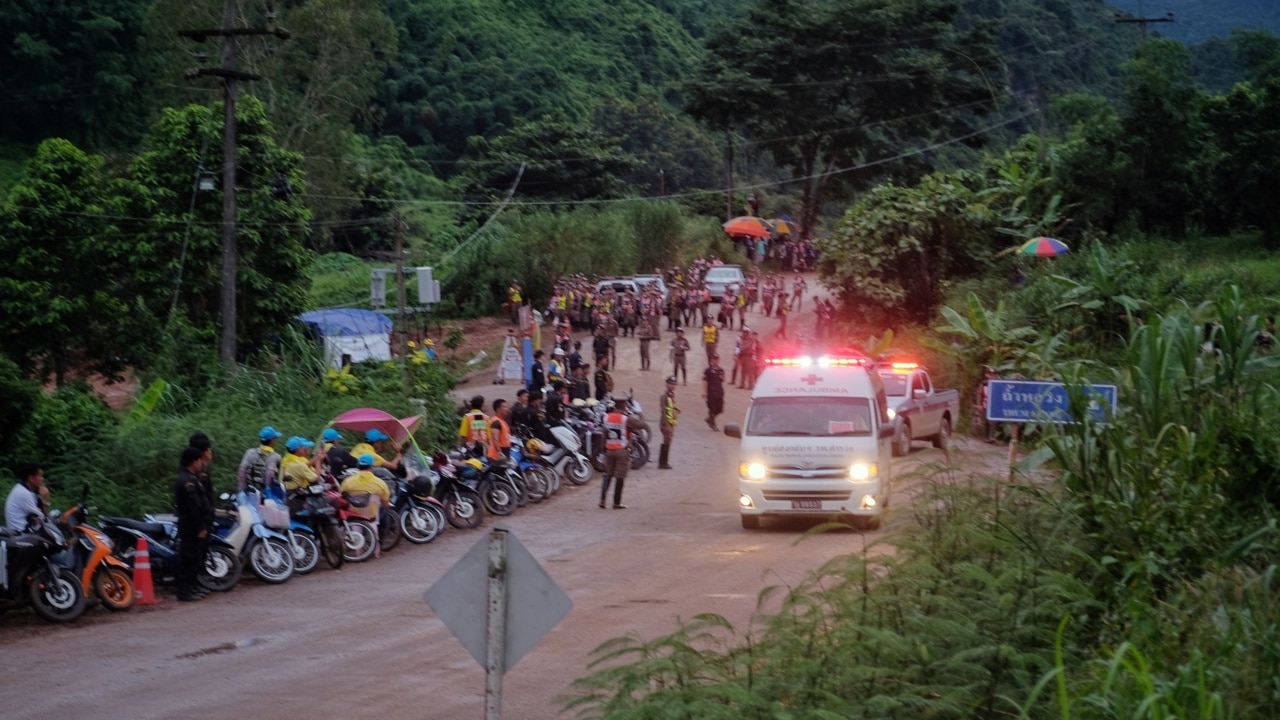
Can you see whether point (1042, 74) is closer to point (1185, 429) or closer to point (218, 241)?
point (218, 241)

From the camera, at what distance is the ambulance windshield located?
18.3 m

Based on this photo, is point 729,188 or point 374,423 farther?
point 729,188

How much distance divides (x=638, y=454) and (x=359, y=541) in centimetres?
967

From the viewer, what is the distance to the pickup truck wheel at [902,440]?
25406 millimetres

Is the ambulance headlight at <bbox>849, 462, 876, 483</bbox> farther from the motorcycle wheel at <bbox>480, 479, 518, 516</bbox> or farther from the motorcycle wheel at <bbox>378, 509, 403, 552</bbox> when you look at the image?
the motorcycle wheel at <bbox>378, 509, 403, 552</bbox>

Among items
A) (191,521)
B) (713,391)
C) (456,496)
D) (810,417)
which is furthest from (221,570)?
(713,391)

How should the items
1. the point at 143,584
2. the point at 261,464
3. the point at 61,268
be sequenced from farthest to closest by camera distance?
the point at 61,268, the point at 261,464, the point at 143,584

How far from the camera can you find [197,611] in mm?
14375

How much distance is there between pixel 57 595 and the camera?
13703 mm

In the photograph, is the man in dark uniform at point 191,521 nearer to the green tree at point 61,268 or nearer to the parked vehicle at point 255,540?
the parked vehicle at point 255,540

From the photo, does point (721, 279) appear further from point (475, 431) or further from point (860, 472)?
point (860, 472)

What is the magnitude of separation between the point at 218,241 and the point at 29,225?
14.2 feet

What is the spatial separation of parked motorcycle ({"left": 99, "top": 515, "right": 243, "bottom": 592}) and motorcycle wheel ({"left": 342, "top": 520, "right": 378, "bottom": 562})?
198 centimetres

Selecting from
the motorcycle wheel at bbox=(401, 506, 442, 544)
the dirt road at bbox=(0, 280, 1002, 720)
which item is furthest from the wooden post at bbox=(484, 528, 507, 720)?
the motorcycle wheel at bbox=(401, 506, 442, 544)
